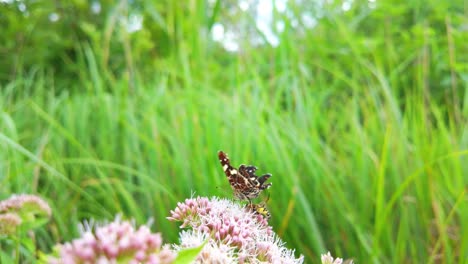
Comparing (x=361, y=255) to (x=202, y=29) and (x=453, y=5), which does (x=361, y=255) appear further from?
(x=453, y=5)

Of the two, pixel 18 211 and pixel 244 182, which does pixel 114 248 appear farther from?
pixel 18 211

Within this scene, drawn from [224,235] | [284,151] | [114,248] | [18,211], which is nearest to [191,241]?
[224,235]

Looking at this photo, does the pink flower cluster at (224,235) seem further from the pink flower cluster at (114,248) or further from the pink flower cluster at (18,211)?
the pink flower cluster at (18,211)

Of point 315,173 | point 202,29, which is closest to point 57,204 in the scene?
point 202,29

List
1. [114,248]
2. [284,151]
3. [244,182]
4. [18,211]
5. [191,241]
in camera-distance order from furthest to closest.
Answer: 1. [284,151]
2. [18,211]
3. [244,182]
4. [191,241]
5. [114,248]

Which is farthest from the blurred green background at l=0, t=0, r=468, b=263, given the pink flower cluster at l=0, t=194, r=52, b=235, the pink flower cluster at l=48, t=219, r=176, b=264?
the pink flower cluster at l=48, t=219, r=176, b=264

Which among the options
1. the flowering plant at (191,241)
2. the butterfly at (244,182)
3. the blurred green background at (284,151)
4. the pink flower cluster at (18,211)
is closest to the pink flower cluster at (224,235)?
the flowering plant at (191,241)
